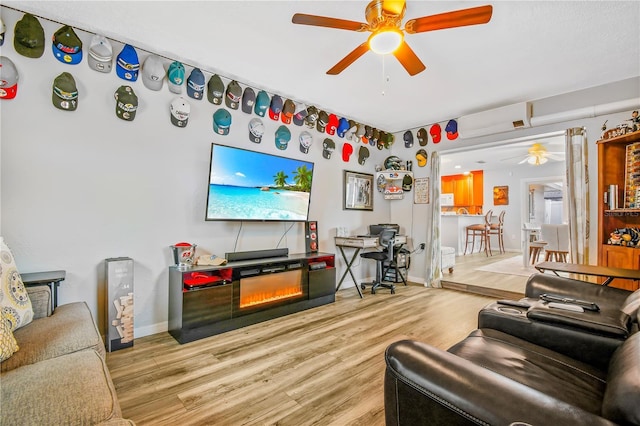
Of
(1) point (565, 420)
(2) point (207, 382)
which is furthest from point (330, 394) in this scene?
(1) point (565, 420)

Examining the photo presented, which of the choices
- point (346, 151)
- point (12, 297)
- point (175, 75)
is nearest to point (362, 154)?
point (346, 151)

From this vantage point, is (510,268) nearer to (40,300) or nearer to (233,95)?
(233,95)

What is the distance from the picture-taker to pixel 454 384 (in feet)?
2.83

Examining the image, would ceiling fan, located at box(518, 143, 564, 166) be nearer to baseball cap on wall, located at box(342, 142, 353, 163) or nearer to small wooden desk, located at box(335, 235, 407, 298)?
small wooden desk, located at box(335, 235, 407, 298)

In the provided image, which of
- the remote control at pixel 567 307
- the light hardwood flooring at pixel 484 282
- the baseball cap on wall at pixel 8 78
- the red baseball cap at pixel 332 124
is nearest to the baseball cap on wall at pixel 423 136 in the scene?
the red baseball cap at pixel 332 124

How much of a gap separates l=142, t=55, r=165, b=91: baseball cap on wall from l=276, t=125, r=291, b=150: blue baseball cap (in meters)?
1.37

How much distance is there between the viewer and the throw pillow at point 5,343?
1280 millimetres

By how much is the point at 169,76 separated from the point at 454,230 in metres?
7.20

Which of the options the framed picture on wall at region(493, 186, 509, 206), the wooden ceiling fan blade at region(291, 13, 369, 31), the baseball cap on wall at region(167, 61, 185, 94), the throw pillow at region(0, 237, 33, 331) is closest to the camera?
the throw pillow at region(0, 237, 33, 331)

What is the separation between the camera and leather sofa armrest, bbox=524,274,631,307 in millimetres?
1925

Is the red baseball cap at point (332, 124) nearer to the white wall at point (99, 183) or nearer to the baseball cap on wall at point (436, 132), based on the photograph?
the white wall at point (99, 183)

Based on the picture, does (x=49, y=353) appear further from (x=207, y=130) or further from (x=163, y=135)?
(x=207, y=130)

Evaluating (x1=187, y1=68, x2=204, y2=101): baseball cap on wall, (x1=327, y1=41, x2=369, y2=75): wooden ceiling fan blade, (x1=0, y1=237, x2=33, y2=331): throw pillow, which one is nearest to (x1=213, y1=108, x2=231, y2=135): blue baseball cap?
(x1=187, y1=68, x2=204, y2=101): baseball cap on wall

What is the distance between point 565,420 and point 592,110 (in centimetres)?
398
